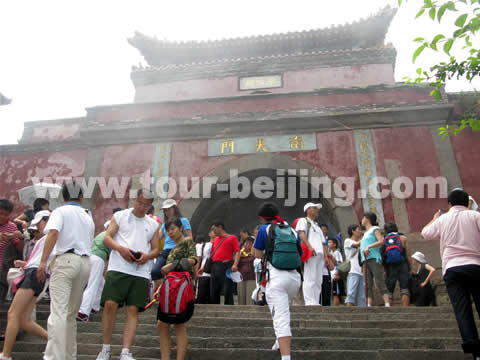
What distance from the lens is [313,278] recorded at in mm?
6043

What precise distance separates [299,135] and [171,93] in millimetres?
4989

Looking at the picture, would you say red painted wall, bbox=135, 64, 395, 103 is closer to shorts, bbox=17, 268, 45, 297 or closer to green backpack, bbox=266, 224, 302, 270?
green backpack, bbox=266, 224, 302, 270

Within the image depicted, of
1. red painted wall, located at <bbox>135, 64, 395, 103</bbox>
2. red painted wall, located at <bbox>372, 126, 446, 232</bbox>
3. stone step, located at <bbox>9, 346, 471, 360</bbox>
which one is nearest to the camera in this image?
stone step, located at <bbox>9, 346, 471, 360</bbox>

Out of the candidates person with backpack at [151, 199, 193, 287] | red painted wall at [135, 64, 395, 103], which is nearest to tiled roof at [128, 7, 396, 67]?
red painted wall at [135, 64, 395, 103]

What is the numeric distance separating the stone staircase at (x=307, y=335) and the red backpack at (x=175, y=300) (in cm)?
60

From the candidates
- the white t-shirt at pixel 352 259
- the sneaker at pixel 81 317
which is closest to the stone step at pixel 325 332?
the sneaker at pixel 81 317

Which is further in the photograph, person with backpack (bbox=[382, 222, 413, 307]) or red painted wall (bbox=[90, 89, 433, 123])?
red painted wall (bbox=[90, 89, 433, 123])

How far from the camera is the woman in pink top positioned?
3463 mm

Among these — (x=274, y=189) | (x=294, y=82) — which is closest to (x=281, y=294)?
(x=274, y=189)

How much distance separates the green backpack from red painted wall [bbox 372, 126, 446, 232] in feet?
19.7

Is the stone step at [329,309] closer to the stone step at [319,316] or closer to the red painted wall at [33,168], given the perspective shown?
the stone step at [319,316]

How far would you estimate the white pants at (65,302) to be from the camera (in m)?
3.26

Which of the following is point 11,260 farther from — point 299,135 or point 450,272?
point 299,135

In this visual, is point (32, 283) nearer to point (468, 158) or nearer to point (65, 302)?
point (65, 302)
